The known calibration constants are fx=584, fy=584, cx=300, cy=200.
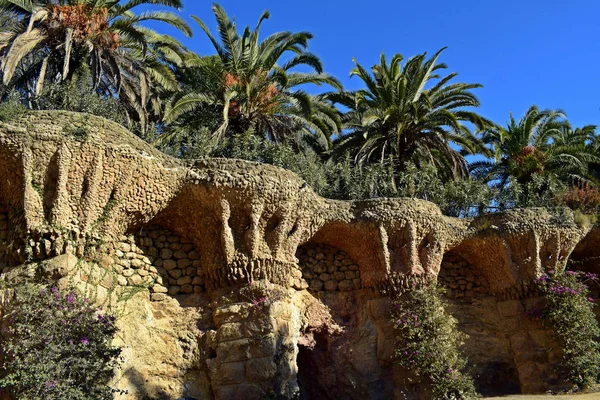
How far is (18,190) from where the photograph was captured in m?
9.70

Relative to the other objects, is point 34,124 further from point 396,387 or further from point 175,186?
point 396,387

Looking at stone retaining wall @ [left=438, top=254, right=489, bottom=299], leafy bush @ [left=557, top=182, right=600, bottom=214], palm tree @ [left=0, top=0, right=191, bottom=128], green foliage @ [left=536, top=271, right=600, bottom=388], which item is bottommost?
green foliage @ [left=536, top=271, right=600, bottom=388]

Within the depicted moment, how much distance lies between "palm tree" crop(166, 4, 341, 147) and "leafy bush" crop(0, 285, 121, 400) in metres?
7.10

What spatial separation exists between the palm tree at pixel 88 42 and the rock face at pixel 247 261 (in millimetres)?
4298

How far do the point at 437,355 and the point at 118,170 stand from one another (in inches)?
283

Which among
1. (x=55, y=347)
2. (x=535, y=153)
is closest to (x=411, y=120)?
(x=535, y=153)

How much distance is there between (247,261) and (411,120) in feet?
26.1

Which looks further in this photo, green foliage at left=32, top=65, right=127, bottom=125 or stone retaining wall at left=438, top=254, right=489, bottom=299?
stone retaining wall at left=438, top=254, right=489, bottom=299

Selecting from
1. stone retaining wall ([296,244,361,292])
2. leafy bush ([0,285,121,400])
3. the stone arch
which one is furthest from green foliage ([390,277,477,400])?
leafy bush ([0,285,121,400])

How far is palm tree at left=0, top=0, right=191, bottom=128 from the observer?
13.9 meters

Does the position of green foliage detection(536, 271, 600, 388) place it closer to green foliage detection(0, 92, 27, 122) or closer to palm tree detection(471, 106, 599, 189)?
palm tree detection(471, 106, 599, 189)

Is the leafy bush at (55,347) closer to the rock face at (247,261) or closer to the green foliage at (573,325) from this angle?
the rock face at (247,261)

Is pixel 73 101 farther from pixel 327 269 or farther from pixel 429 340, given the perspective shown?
pixel 429 340

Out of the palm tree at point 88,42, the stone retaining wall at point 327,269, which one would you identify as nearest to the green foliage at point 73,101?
the palm tree at point 88,42
